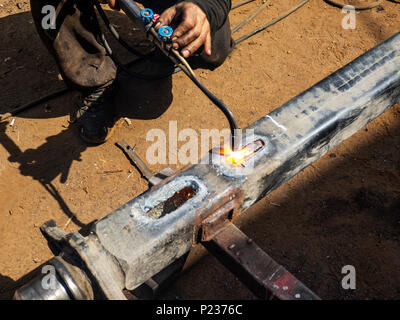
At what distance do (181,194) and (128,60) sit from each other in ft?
8.46

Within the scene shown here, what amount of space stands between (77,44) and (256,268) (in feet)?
7.57

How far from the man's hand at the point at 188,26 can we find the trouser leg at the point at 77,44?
Result: 1.09 meters

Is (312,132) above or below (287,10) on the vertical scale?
above

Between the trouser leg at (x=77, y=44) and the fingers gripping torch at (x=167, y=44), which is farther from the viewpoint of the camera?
the trouser leg at (x=77, y=44)

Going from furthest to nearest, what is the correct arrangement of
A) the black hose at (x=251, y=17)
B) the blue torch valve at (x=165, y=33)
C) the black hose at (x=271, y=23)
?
the black hose at (x=251, y=17) → the black hose at (x=271, y=23) → the blue torch valve at (x=165, y=33)

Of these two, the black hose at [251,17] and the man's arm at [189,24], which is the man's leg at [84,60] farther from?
the black hose at [251,17]

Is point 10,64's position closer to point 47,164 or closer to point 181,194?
point 47,164

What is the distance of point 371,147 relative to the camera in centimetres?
306

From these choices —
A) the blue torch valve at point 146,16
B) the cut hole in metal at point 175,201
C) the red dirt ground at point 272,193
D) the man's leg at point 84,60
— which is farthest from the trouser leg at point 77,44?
the cut hole in metal at point 175,201

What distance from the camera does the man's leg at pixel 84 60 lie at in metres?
2.85

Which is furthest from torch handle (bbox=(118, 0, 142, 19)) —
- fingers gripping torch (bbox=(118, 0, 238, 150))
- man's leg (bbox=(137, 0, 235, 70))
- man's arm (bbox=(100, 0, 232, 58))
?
man's leg (bbox=(137, 0, 235, 70))

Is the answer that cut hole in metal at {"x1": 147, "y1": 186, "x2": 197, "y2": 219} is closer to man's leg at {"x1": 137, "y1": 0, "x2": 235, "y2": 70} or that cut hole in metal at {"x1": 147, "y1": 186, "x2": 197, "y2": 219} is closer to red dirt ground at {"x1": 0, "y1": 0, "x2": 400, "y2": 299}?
red dirt ground at {"x1": 0, "y1": 0, "x2": 400, "y2": 299}

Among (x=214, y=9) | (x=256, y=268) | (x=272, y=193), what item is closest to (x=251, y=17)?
(x=214, y=9)
